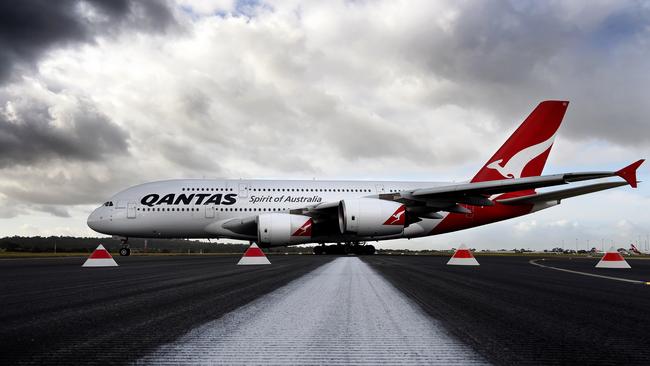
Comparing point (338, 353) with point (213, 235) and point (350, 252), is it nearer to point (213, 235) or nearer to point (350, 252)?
point (213, 235)

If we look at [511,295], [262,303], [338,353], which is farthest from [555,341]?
[511,295]

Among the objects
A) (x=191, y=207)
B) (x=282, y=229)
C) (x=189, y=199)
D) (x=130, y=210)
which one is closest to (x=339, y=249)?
(x=282, y=229)

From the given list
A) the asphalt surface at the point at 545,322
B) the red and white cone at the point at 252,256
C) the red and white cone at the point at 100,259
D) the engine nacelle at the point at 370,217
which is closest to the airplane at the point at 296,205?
the engine nacelle at the point at 370,217

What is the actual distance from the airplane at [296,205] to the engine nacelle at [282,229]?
0.05 meters

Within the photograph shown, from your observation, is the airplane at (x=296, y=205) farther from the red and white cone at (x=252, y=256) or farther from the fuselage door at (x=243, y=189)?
the red and white cone at (x=252, y=256)

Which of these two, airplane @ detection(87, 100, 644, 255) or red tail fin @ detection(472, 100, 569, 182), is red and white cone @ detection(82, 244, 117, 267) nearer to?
airplane @ detection(87, 100, 644, 255)

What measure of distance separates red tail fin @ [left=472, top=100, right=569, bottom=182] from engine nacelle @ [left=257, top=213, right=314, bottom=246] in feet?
36.1

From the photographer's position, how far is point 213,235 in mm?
27297

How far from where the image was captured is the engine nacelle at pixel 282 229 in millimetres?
24172

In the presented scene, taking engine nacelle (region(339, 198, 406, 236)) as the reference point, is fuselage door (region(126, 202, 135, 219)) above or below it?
above

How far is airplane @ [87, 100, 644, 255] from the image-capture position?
24.7 metres

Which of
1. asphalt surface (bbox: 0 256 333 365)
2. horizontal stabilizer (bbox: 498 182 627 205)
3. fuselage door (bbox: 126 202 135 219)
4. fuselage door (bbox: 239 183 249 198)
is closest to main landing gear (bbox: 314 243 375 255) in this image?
fuselage door (bbox: 239 183 249 198)

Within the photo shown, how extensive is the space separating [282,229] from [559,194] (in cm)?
1368

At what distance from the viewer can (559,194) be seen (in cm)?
2458
